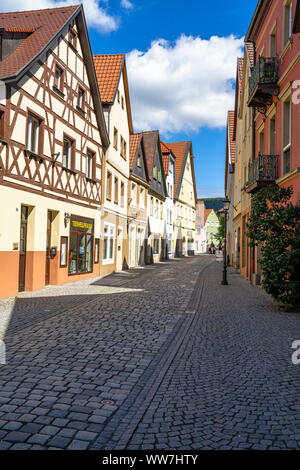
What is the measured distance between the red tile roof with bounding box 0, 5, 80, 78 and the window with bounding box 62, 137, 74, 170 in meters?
3.66

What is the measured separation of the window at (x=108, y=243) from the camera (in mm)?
20766

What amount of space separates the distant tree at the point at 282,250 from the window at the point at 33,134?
7.45m

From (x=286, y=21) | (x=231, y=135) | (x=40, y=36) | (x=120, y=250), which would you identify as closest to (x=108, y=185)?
(x=120, y=250)

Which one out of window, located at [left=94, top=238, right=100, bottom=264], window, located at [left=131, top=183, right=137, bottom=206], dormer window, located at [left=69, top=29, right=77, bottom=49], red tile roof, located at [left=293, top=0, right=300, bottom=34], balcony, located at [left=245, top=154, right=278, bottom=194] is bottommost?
window, located at [left=94, top=238, right=100, bottom=264]

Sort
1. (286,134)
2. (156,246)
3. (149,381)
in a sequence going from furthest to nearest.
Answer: (156,246)
(286,134)
(149,381)

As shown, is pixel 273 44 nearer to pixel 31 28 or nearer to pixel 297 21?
pixel 297 21

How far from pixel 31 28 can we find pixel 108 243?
10.5m

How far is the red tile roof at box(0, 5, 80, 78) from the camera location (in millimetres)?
12133

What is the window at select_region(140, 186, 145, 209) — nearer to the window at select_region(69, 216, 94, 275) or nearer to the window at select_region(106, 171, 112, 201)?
the window at select_region(106, 171, 112, 201)

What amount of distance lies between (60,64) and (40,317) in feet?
32.8

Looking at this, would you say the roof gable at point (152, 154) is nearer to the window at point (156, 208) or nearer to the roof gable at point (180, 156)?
the window at point (156, 208)

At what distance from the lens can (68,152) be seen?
640 inches

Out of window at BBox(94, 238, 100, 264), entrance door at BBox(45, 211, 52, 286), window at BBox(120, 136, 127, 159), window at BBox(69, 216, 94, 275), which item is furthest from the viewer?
window at BBox(120, 136, 127, 159)

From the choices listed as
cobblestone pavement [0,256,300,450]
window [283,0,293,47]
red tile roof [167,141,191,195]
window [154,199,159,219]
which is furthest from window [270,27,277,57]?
red tile roof [167,141,191,195]
